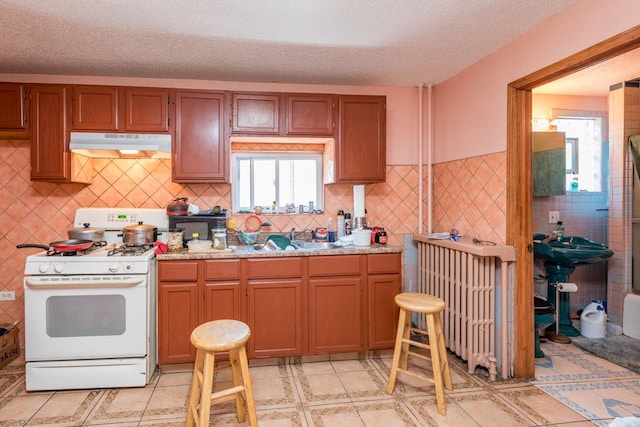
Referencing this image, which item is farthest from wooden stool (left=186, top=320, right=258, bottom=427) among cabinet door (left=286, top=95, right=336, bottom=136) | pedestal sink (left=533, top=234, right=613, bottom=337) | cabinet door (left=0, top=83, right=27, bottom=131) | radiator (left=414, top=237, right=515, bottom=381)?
pedestal sink (left=533, top=234, right=613, bottom=337)

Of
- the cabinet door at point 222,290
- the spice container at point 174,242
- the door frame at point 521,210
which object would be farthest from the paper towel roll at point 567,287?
the spice container at point 174,242

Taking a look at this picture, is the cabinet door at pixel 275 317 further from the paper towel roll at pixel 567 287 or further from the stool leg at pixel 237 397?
the paper towel roll at pixel 567 287

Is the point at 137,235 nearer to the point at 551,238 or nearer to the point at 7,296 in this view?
the point at 7,296

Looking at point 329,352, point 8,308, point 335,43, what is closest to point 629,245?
point 329,352

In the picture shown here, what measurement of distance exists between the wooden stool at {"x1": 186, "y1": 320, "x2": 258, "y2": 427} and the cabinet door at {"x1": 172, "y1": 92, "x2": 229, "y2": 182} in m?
1.39

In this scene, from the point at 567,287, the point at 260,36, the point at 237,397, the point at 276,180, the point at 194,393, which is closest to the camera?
the point at 194,393

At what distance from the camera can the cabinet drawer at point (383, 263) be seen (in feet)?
9.49

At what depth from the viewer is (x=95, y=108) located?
2873mm

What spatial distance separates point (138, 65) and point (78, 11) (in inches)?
Answer: 30.9

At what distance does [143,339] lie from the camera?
2.50 meters

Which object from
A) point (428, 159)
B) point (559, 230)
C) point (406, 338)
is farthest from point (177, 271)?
point (559, 230)

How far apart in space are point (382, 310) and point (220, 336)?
1.46 meters

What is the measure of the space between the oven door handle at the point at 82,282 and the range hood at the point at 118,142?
1029 millimetres

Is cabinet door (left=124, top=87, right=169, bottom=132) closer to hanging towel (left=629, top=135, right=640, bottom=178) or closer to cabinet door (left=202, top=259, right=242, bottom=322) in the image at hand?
cabinet door (left=202, top=259, right=242, bottom=322)
